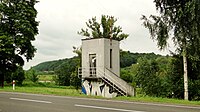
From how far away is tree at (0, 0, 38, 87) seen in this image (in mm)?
39562

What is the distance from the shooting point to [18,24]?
132 feet

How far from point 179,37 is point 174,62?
3421 mm

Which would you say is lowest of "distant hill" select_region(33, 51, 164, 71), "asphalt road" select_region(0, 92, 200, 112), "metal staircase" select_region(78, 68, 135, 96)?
"asphalt road" select_region(0, 92, 200, 112)

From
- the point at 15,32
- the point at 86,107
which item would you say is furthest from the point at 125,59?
the point at 86,107

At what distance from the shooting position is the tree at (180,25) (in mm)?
20462

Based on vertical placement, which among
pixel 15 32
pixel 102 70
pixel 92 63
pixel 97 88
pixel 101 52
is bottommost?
pixel 97 88

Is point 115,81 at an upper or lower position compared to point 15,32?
lower

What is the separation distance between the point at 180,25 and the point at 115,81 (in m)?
6.40

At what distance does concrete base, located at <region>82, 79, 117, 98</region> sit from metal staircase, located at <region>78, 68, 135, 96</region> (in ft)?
1.19

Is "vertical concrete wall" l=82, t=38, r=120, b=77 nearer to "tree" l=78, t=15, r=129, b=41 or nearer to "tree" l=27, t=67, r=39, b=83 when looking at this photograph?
"tree" l=78, t=15, r=129, b=41

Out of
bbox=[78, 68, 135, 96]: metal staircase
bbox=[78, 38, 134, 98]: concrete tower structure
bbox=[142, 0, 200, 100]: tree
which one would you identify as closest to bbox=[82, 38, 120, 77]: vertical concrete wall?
bbox=[78, 38, 134, 98]: concrete tower structure

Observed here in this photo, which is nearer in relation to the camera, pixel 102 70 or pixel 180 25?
pixel 180 25

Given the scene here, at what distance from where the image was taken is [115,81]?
23344 millimetres

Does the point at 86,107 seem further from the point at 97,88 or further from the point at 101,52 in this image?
the point at 97,88
